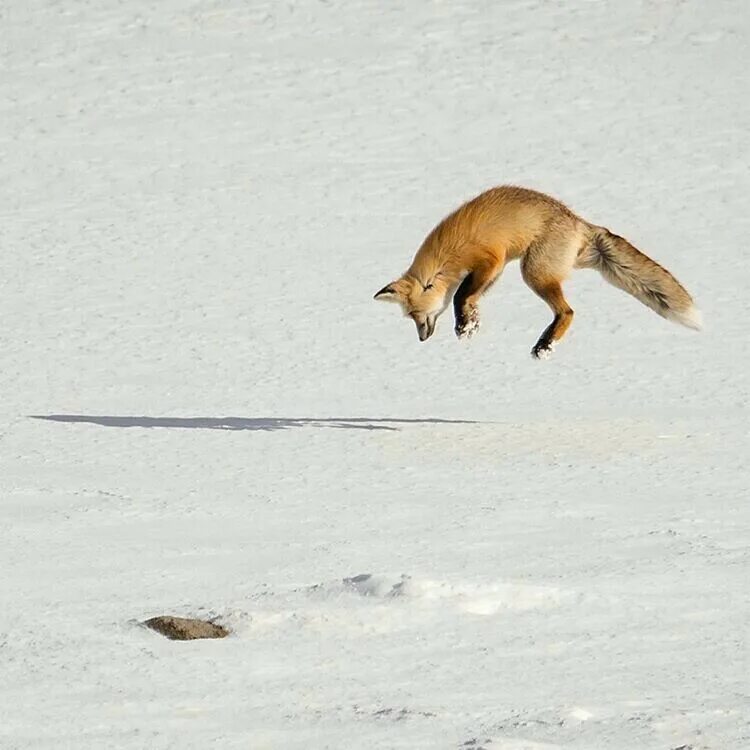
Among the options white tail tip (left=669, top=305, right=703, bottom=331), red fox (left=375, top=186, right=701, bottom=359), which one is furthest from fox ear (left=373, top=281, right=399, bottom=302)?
white tail tip (left=669, top=305, right=703, bottom=331)

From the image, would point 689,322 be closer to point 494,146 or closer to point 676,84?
point 494,146

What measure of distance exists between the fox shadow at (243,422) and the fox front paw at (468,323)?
1.44ft

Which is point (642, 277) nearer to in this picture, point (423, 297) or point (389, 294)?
point (423, 297)

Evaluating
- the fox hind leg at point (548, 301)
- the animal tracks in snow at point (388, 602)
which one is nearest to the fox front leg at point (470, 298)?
the fox hind leg at point (548, 301)

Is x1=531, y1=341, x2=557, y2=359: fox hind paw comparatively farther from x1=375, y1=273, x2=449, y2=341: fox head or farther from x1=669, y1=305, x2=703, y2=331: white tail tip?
x1=669, y1=305, x2=703, y2=331: white tail tip

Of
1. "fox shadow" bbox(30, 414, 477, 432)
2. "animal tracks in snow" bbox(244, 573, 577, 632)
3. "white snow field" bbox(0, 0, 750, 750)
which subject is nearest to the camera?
"white snow field" bbox(0, 0, 750, 750)

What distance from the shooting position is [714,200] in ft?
41.1

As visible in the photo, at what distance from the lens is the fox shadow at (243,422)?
7953 mm

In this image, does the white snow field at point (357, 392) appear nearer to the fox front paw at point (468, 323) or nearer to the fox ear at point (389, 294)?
the fox front paw at point (468, 323)

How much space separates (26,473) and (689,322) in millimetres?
3544

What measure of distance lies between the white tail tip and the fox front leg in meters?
1.00

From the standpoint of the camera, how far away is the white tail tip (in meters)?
8.44

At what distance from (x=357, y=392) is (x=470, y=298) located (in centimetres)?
99

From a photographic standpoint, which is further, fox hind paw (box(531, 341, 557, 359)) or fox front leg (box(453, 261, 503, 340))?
fox hind paw (box(531, 341, 557, 359))
